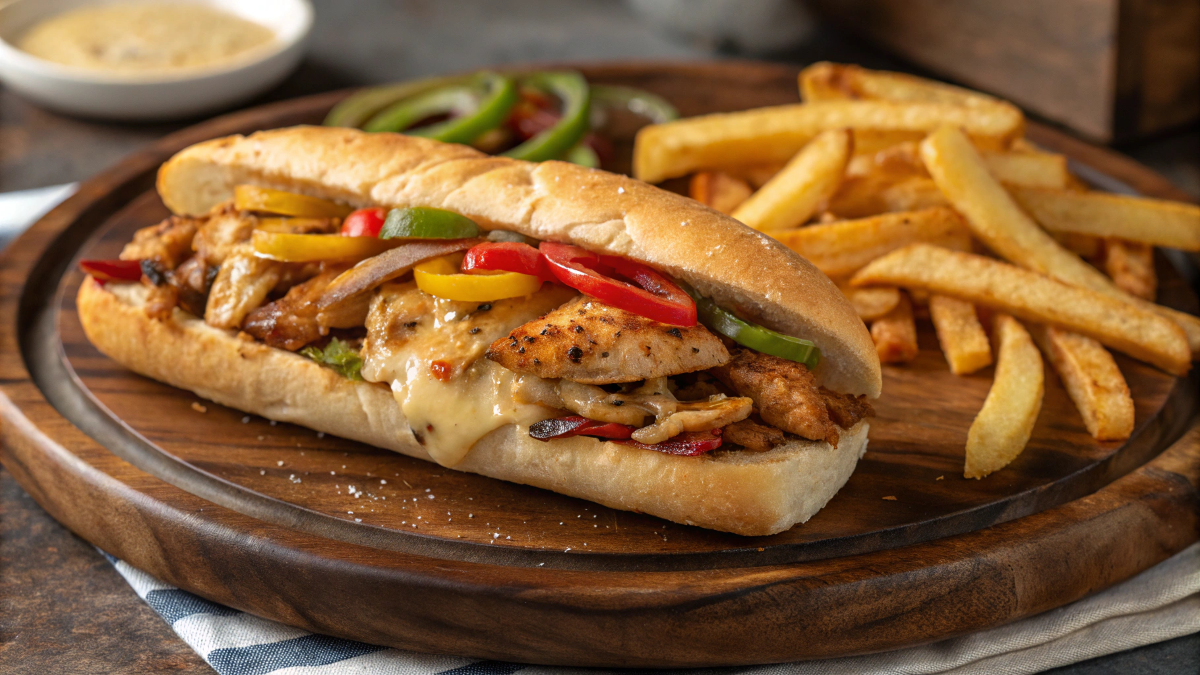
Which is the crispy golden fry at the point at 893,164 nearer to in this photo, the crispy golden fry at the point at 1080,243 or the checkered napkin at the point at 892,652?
the crispy golden fry at the point at 1080,243

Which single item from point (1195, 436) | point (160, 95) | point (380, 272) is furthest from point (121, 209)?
point (1195, 436)

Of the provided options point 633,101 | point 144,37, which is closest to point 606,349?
point 633,101

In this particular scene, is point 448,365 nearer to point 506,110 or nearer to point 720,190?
point 720,190

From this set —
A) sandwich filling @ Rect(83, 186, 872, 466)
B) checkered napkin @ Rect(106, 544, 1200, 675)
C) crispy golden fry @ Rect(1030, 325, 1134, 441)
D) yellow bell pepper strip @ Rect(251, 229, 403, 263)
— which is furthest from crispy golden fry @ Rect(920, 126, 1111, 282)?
yellow bell pepper strip @ Rect(251, 229, 403, 263)

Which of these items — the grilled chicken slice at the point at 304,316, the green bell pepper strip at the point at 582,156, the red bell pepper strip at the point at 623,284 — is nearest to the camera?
the red bell pepper strip at the point at 623,284

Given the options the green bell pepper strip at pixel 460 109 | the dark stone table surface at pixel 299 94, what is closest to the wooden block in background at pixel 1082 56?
the dark stone table surface at pixel 299 94
